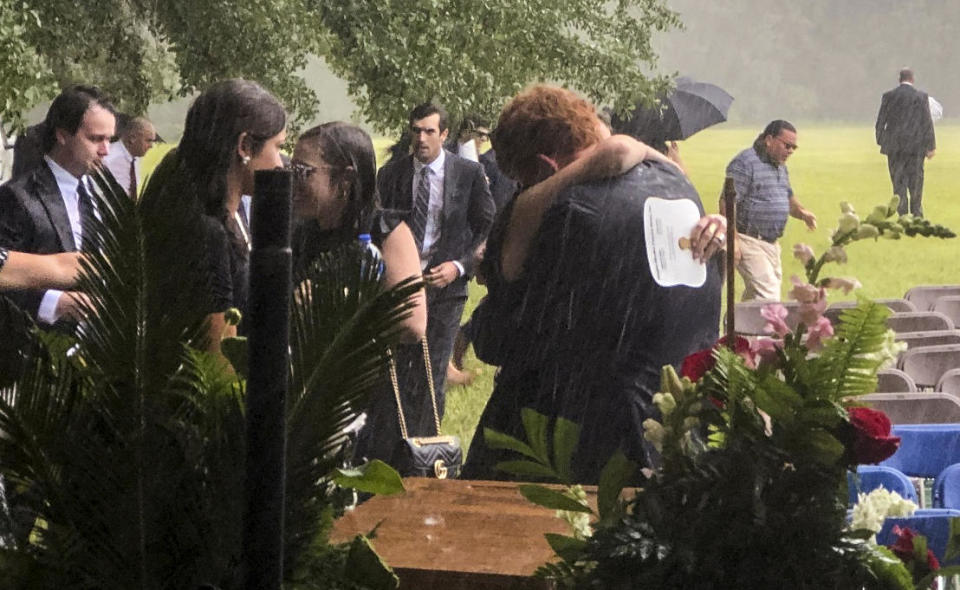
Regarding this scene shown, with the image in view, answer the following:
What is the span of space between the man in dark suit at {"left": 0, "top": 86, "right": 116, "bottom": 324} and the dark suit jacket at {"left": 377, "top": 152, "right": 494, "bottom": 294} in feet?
5.71

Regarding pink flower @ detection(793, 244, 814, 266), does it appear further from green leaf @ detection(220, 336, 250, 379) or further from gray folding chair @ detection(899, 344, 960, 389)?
gray folding chair @ detection(899, 344, 960, 389)

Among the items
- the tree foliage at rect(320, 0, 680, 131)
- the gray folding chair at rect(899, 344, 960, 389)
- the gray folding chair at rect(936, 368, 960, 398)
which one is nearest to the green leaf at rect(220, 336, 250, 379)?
the gray folding chair at rect(936, 368, 960, 398)

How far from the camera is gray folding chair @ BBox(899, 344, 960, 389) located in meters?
5.10

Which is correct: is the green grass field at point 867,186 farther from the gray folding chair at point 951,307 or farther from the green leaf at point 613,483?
the green leaf at point 613,483

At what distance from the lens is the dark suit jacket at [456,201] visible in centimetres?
488

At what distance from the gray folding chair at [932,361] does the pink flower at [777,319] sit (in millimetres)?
4045

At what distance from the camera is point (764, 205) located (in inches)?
308

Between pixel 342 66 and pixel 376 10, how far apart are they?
48cm

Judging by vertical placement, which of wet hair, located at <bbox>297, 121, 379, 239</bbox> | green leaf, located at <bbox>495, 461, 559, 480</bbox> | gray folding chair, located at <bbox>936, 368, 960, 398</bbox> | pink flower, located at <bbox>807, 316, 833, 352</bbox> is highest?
wet hair, located at <bbox>297, 121, 379, 239</bbox>

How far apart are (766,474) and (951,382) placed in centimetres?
389

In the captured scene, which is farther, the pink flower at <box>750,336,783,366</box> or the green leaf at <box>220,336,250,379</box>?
the pink flower at <box>750,336,783,366</box>

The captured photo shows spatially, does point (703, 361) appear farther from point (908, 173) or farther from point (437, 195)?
point (908, 173)

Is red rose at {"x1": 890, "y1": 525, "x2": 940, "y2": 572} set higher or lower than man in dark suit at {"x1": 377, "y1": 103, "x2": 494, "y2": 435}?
lower

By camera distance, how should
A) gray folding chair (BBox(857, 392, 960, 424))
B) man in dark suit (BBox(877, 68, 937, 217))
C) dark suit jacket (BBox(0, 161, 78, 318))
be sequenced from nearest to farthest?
dark suit jacket (BBox(0, 161, 78, 318)) < gray folding chair (BBox(857, 392, 960, 424)) < man in dark suit (BBox(877, 68, 937, 217))
